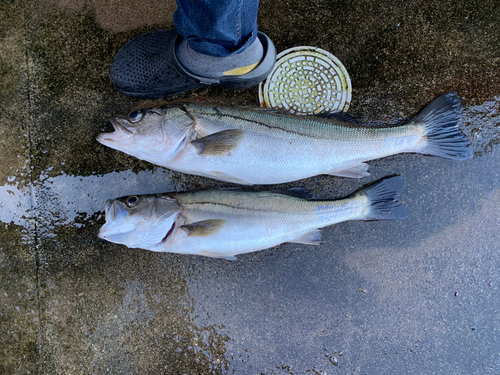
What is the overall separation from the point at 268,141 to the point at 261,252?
1069 mm

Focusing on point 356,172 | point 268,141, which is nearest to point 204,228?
point 268,141

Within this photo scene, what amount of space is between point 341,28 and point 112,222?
9.03 ft

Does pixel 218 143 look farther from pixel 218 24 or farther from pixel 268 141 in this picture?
pixel 218 24

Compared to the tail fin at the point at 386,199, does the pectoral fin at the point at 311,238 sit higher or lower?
lower

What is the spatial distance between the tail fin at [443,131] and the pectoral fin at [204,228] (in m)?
1.94

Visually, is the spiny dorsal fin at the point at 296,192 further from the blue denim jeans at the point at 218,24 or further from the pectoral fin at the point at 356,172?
the blue denim jeans at the point at 218,24

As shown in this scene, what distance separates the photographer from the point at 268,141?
9.07ft

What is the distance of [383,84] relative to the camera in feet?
10.4

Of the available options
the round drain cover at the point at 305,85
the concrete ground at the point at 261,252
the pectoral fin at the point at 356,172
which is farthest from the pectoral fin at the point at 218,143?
the pectoral fin at the point at 356,172

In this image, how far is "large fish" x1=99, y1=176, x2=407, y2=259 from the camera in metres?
2.70

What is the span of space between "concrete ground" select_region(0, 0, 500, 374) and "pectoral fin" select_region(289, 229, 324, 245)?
0.25 meters

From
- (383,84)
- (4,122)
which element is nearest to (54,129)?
(4,122)

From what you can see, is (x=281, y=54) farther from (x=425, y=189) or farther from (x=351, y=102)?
(x=425, y=189)

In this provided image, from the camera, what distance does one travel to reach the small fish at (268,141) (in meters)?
2.71
